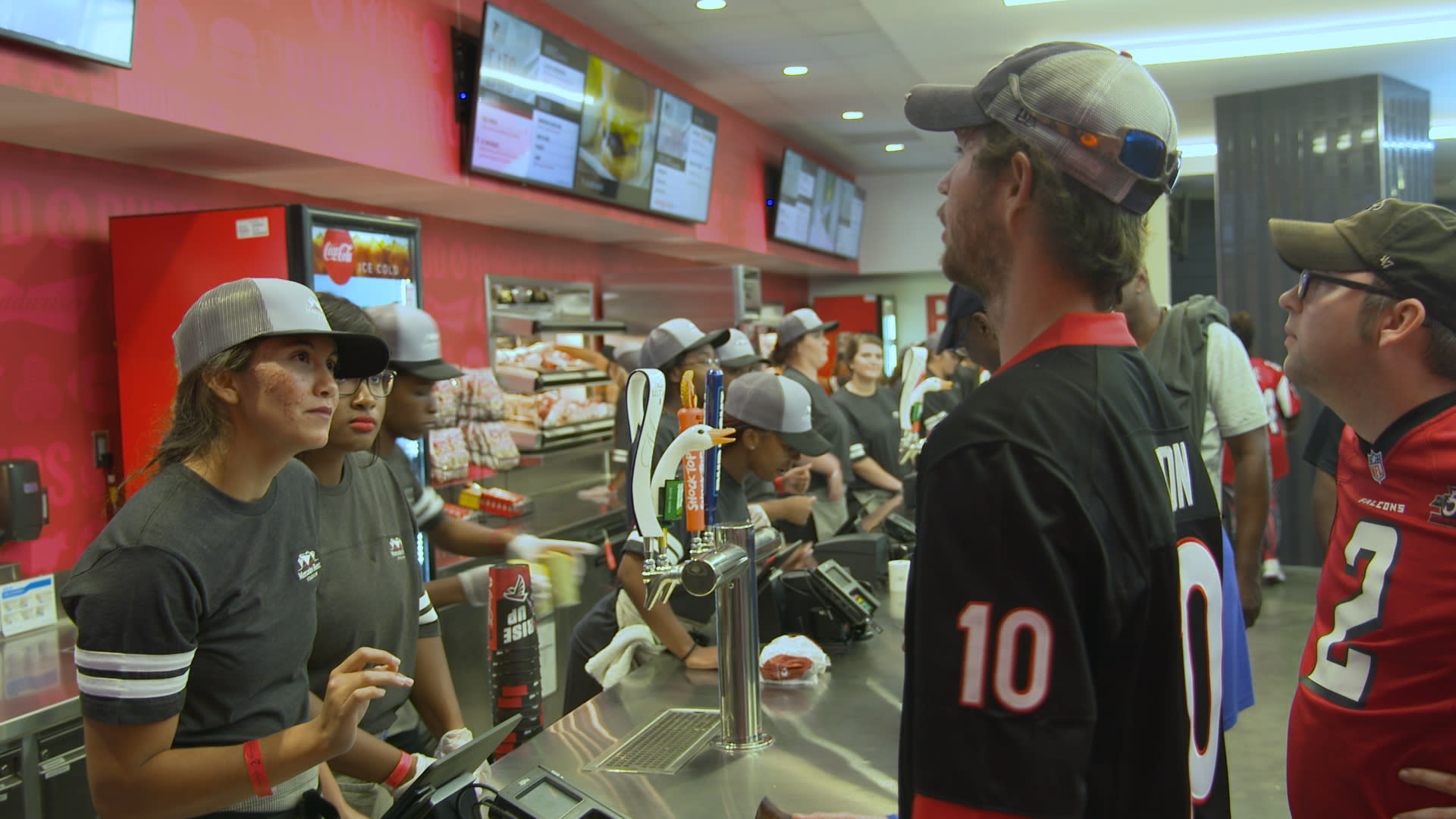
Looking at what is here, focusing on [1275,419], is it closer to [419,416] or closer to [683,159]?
[683,159]

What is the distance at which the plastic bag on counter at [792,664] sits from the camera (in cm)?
222

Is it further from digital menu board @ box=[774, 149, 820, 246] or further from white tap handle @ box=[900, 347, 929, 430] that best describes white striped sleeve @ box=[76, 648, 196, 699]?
digital menu board @ box=[774, 149, 820, 246]

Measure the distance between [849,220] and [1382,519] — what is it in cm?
999

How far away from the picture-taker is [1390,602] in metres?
1.46

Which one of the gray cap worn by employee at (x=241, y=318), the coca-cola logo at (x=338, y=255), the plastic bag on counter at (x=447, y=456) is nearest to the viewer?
the gray cap worn by employee at (x=241, y=318)

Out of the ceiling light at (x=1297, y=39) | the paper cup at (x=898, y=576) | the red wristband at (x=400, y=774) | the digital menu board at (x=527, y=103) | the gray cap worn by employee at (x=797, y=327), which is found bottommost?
the red wristband at (x=400, y=774)

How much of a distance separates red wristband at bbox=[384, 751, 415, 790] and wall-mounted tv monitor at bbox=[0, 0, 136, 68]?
6.67 ft

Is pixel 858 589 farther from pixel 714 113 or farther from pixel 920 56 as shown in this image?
pixel 714 113

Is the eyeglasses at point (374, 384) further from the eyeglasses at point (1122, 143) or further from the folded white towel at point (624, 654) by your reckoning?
the eyeglasses at point (1122, 143)

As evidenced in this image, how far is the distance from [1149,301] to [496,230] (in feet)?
13.3

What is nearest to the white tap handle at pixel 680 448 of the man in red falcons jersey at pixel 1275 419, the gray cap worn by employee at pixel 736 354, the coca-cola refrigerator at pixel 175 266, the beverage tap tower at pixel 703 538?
the beverage tap tower at pixel 703 538

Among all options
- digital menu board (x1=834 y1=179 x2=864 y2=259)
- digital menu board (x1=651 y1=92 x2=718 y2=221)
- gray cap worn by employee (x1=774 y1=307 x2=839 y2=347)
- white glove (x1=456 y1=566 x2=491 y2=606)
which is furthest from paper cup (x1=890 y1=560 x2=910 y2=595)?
digital menu board (x1=834 y1=179 x2=864 y2=259)

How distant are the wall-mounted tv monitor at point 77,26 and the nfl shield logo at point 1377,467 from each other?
121 inches

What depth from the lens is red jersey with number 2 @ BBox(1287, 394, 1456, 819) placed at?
1.39 m
